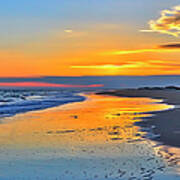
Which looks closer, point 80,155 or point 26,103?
point 80,155

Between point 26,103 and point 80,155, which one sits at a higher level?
point 80,155

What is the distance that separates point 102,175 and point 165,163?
6.82 ft

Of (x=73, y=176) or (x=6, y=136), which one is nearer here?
(x=73, y=176)

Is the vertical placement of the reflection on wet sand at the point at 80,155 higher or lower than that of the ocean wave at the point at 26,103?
higher

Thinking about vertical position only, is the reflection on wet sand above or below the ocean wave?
above

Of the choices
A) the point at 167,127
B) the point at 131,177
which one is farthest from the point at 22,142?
the point at 167,127

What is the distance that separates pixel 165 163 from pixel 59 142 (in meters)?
4.61

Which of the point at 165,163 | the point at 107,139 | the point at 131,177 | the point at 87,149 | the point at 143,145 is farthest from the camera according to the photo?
the point at 107,139

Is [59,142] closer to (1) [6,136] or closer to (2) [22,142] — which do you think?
(2) [22,142]

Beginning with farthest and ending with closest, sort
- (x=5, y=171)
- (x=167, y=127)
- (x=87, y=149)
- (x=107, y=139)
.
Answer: (x=167, y=127) < (x=107, y=139) < (x=87, y=149) < (x=5, y=171)

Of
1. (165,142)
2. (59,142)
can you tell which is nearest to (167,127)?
(165,142)

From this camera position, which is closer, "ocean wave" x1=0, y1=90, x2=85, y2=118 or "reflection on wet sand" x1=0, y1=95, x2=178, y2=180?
"reflection on wet sand" x1=0, y1=95, x2=178, y2=180

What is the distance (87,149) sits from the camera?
1048cm

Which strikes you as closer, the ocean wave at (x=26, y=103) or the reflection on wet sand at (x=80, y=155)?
the reflection on wet sand at (x=80, y=155)
